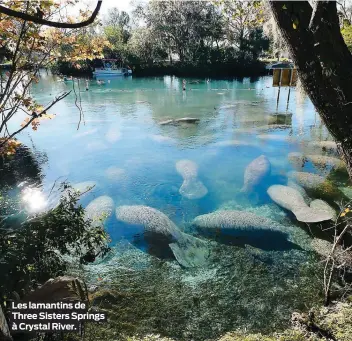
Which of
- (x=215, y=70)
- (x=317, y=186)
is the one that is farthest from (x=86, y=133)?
Result: (x=215, y=70)

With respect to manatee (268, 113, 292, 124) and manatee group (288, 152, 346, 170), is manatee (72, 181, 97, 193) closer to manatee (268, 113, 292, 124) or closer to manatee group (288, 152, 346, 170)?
manatee group (288, 152, 346, 170)

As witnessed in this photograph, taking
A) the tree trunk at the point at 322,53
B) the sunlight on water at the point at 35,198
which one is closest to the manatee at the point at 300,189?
the tree trunk at the point at 322,53

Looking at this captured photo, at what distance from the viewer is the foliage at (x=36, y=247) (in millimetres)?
4699

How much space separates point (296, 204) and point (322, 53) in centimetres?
742

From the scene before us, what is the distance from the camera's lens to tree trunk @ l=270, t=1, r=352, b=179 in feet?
7.80

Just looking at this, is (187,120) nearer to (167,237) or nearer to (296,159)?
(296,159)

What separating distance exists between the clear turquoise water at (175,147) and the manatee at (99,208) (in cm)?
45

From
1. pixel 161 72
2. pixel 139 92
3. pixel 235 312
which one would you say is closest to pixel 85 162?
pixel 235 312

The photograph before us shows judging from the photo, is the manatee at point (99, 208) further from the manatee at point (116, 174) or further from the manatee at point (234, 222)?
the manatee at point (234, 222)

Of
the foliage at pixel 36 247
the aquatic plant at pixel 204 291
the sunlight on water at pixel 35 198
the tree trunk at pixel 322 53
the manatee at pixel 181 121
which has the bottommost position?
the aquatic plant at pixel 204 291

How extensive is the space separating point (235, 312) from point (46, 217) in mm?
4018

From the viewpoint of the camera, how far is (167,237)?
7766 millimetres

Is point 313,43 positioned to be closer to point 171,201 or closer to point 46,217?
point 46,217

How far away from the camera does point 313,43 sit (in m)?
2.44
